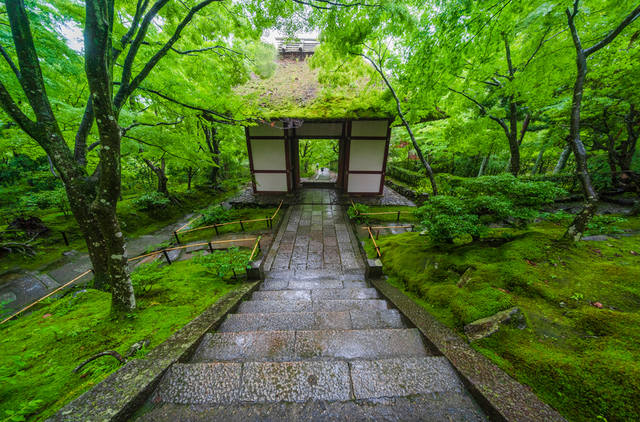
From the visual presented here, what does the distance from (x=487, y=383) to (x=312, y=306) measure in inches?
85.8

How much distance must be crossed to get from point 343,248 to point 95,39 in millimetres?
5581

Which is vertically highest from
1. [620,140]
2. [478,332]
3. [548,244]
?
[620,140]

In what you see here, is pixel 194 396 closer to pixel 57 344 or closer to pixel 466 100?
pixel 57 344

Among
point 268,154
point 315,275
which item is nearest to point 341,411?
point 315,275

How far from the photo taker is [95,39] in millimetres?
1964

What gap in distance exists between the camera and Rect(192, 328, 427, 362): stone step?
7.09 feet

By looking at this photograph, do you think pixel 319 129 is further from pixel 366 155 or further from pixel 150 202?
pixel 150 202

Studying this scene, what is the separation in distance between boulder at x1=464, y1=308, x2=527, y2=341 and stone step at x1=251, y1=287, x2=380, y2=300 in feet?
5.25

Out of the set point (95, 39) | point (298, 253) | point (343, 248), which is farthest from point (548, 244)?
point (95, 39)

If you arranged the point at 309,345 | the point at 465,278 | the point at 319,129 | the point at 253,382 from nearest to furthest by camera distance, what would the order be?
the point at 253,382, the point at 309,345, the point at 465,278, the point at 319,129

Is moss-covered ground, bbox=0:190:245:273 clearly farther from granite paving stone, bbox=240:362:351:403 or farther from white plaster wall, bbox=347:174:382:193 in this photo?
granite paving stone, bbox=240:362:351:403

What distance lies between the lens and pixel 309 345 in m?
2.25

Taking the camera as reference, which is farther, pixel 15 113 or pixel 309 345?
pixel 15 113

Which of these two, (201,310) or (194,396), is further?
(201,310)
